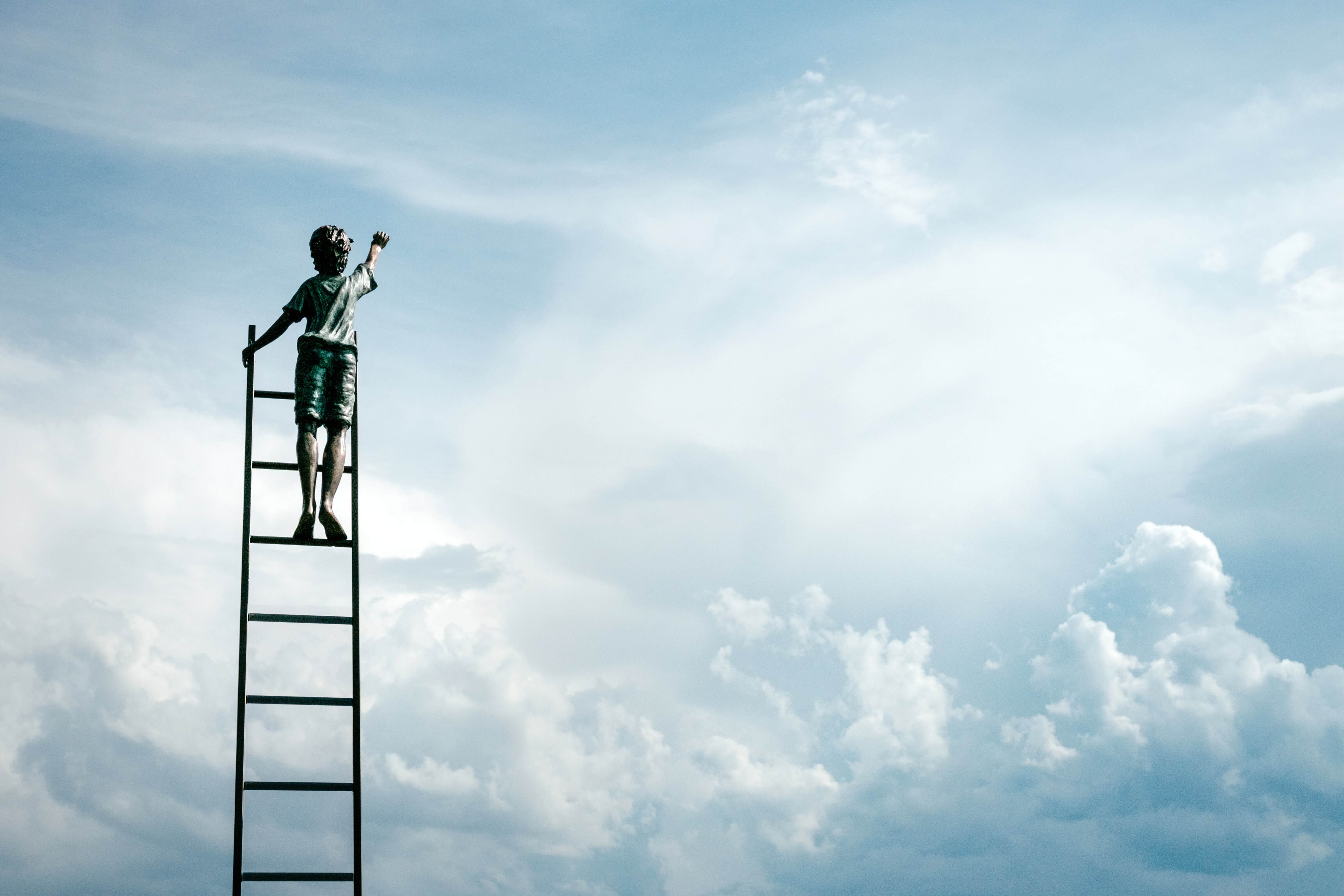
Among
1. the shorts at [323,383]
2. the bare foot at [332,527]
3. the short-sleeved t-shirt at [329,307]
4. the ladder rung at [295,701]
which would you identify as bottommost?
the ladder rung at [295,701]

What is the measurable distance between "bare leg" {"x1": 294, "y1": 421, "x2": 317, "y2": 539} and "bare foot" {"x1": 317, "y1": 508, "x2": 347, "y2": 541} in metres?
0.17

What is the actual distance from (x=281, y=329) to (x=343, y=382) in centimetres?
94

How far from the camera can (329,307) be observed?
1349 cm

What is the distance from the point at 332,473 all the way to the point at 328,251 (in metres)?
2.58

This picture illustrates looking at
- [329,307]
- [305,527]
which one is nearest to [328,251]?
[329,307]

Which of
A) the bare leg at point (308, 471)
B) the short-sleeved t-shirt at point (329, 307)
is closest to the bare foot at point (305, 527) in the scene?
the bare leg at point (308, 471)

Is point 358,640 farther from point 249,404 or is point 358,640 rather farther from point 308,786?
point 249,404

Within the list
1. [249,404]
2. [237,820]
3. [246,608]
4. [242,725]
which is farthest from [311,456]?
[237,820]

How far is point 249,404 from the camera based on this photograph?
518 inches

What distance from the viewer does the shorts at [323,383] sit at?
522 inches

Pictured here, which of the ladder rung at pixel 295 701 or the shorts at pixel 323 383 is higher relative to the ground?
the shorts at pixel 323 383

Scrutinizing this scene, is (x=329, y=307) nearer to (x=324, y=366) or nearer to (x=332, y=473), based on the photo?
(x=324, y=366)

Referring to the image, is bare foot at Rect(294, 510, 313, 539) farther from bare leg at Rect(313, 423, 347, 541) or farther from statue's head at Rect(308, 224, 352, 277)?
statue's head at Rect(308, 224, 352, 277)

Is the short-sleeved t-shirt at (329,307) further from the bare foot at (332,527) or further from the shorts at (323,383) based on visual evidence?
the bare foot at (332,527)
